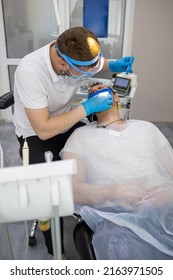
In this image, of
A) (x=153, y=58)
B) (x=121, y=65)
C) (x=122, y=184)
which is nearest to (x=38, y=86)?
(x=122, y=184)

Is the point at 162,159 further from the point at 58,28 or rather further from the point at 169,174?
the point at 58,28

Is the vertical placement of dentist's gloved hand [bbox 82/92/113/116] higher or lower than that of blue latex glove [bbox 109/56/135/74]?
lower

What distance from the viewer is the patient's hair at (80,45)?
1.06 m

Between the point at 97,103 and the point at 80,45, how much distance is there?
0.98 feet

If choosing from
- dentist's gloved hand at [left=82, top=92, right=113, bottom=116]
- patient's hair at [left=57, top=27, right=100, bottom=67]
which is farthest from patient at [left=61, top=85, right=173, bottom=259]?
patient's hair at [left=57, top=27, right=100, bottom=67]

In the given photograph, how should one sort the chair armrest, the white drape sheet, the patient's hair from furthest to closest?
the chair armrest
the patient's hair
the white drape sheet

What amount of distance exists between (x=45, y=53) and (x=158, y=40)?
179 cm

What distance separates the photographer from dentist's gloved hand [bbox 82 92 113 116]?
49.9 inches

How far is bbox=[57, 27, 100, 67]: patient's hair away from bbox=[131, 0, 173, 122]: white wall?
5.70 feet

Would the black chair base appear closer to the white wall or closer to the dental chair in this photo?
the dental chair

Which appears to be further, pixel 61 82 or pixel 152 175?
pixel 61 82

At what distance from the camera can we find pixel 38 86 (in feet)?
4.03

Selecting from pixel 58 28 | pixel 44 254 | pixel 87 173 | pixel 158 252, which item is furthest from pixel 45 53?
pixel 58 28

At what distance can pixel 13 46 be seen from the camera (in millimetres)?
2902
